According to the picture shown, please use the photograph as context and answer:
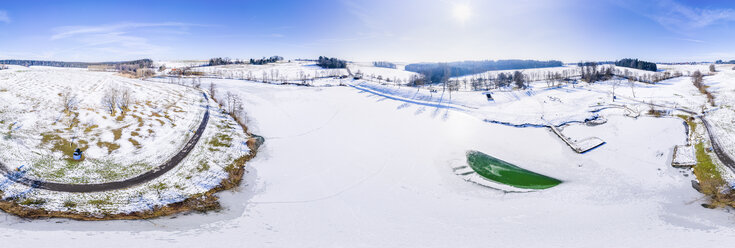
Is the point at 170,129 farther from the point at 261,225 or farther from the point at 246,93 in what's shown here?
the point at 246,93

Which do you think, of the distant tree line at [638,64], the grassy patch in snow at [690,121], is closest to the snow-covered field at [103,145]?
the grassy patch in snow at [690,121]

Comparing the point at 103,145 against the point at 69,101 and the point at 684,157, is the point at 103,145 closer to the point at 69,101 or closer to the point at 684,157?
the point at 69,101

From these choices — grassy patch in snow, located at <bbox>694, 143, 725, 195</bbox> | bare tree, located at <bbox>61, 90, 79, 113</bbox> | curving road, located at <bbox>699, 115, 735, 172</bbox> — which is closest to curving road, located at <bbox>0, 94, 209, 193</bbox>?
bare tree, located at <bbox>61, 90, 79, 113</bbox>

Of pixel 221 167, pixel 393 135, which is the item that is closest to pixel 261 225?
pixel 221 167

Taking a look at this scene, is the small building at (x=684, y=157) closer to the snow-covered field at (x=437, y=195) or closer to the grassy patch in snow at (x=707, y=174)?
the grassy patch in snow at (x=707, y=174)

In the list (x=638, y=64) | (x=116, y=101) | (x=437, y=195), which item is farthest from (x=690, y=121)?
(x=638, y=64)

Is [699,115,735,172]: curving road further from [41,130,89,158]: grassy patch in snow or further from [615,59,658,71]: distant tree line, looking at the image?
[615,59,658,71]: distant tree line

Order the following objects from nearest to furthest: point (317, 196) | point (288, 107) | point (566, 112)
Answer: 1. point (317, 196)
2. point (566, 112)
3. point (288, 107)
